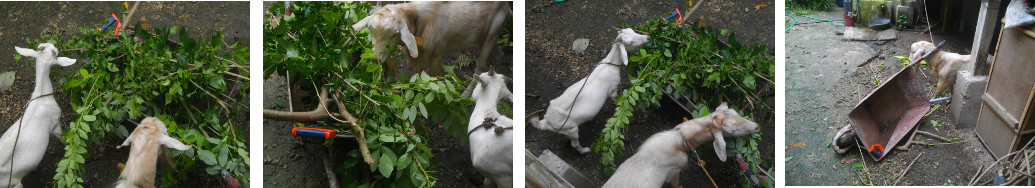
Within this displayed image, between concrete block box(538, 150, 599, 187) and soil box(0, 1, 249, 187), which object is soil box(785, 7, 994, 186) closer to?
concrete block box(538, 150, 599, 187)

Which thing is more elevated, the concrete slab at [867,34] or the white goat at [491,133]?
the concrete slab at [867,34]

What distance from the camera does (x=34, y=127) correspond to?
6.77ft

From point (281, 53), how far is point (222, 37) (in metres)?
0.27

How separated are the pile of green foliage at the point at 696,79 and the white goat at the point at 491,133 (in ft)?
0.91

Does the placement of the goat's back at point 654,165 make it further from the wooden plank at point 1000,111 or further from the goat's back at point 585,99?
the wooden plank at point 1000,111

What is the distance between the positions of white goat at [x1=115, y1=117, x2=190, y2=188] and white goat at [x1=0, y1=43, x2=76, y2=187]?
1.02ft

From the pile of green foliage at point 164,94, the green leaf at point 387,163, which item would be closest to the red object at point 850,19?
the green leaf at point 387,163

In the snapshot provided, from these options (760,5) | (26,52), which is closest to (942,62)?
(760,5)

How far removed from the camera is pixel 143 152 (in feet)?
6.42

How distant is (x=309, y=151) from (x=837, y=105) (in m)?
1.63

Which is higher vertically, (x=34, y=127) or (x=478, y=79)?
(x=478, y=79)

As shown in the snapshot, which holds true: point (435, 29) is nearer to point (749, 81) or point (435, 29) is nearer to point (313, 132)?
point (313, 132)

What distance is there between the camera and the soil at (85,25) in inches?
80.6

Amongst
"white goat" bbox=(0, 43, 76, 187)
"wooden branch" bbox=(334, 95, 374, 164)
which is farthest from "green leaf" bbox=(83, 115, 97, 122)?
"wooden branch" bbox=(334, 95, 374, 164)
